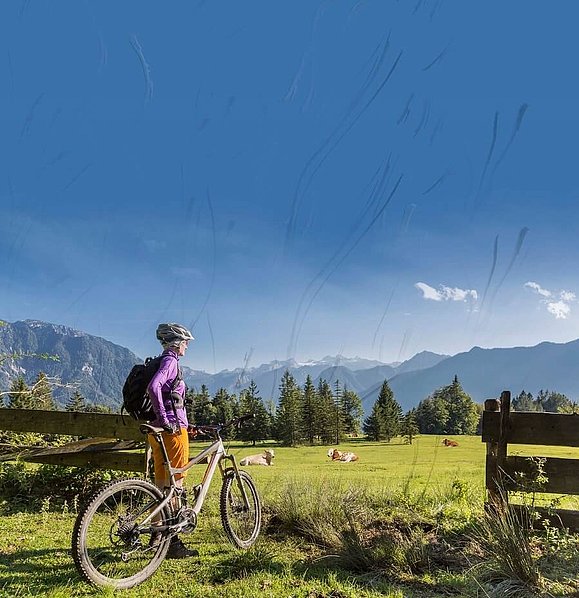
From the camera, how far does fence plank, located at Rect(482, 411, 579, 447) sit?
5723mm

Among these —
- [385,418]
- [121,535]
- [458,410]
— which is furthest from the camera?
[458,410]

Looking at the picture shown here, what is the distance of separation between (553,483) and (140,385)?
15.1 ft

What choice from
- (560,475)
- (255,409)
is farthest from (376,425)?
(560,475)

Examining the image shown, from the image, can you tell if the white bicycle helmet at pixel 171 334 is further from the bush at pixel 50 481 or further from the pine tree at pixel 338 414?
the pine tree at pixel 338 414

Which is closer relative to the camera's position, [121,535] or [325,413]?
[121,535]

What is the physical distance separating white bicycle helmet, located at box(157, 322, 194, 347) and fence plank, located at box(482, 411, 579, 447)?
381 cm

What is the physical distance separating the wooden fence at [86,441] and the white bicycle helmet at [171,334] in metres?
2.57

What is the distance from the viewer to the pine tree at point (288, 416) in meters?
29.2

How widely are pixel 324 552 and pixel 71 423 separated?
4490 millimetres

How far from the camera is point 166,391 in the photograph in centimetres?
480

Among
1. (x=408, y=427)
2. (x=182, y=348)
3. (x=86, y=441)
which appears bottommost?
(x=408, y=427)

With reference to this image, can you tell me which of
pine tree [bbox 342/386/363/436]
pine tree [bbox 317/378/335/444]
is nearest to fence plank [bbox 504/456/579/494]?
pine tree [bbox 317/378/335/444]

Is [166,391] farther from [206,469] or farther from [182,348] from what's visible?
[206,469]

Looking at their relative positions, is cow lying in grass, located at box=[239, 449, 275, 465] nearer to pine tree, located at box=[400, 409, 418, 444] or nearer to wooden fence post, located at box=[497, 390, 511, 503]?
wooden fence post, located at box=[497, 390, 511, 503]
